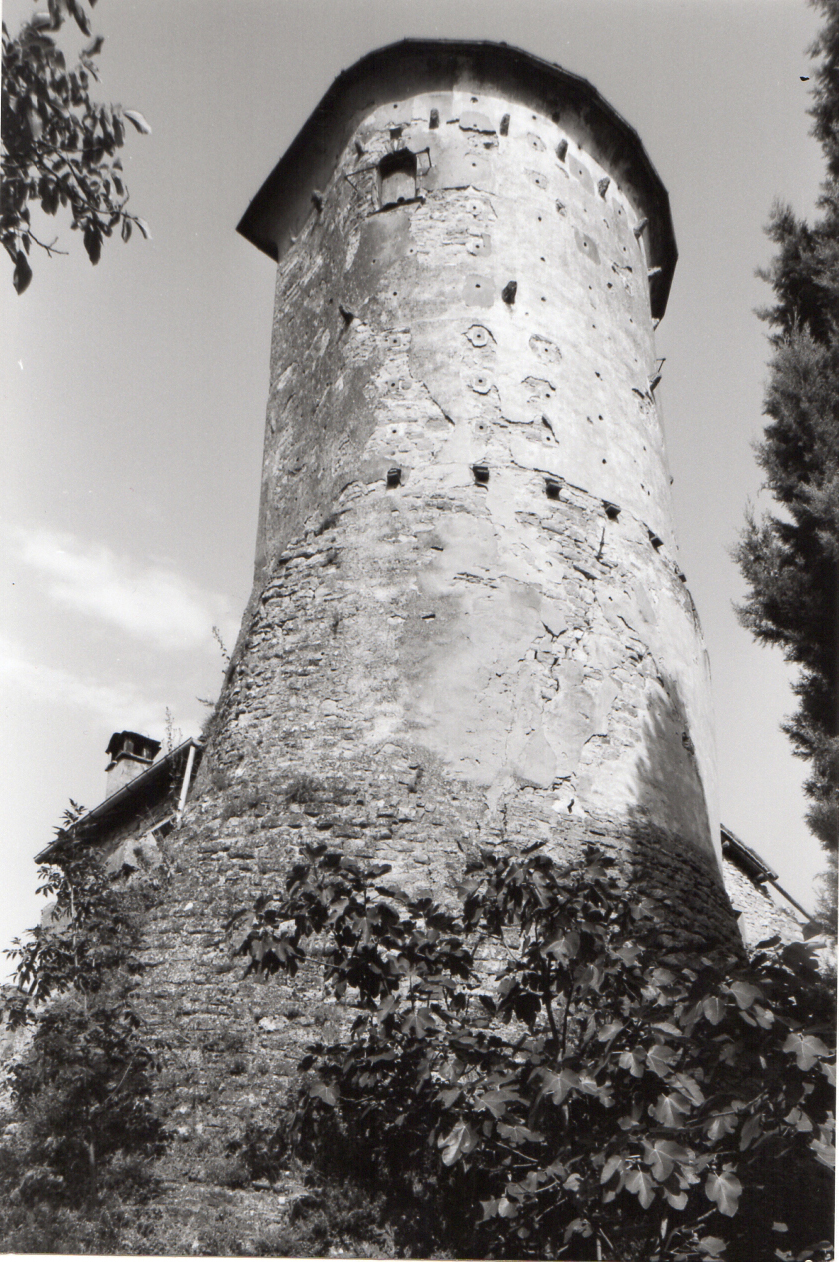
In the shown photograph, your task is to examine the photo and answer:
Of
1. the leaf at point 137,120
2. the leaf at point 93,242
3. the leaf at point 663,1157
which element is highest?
the leaf at point 137,120

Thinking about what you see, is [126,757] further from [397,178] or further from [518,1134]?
[518,1134]

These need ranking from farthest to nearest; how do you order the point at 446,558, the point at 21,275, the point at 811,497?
1. the point at 446,558
2. the point at 811,497
3. the point at 21,275

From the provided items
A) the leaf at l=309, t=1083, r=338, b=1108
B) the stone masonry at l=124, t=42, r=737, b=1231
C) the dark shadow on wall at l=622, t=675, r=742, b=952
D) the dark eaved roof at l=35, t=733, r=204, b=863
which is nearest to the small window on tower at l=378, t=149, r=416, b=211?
the stone masonry at l=124, t=42, r=737, b=1231

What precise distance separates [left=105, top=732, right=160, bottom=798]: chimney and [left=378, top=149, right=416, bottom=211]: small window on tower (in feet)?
22.6

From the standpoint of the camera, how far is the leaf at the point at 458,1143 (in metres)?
3.80

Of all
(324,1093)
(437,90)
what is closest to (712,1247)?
(324,1093)

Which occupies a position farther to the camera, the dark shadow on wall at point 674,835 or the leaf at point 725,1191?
the dark shadow on wall at point 674,835

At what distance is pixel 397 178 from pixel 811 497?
4775 millimetres

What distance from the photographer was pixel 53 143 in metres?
3.92

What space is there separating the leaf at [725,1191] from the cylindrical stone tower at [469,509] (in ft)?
8.09

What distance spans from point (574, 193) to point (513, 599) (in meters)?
4.00

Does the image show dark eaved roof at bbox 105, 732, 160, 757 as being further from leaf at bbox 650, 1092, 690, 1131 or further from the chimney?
leaf at bbox 650, 1092, 690, 1131

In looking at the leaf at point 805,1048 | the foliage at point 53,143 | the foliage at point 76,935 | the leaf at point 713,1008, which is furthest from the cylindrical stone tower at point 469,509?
the foliage at point 53,143

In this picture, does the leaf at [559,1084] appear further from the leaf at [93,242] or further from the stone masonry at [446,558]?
the leaf at [93,242]
